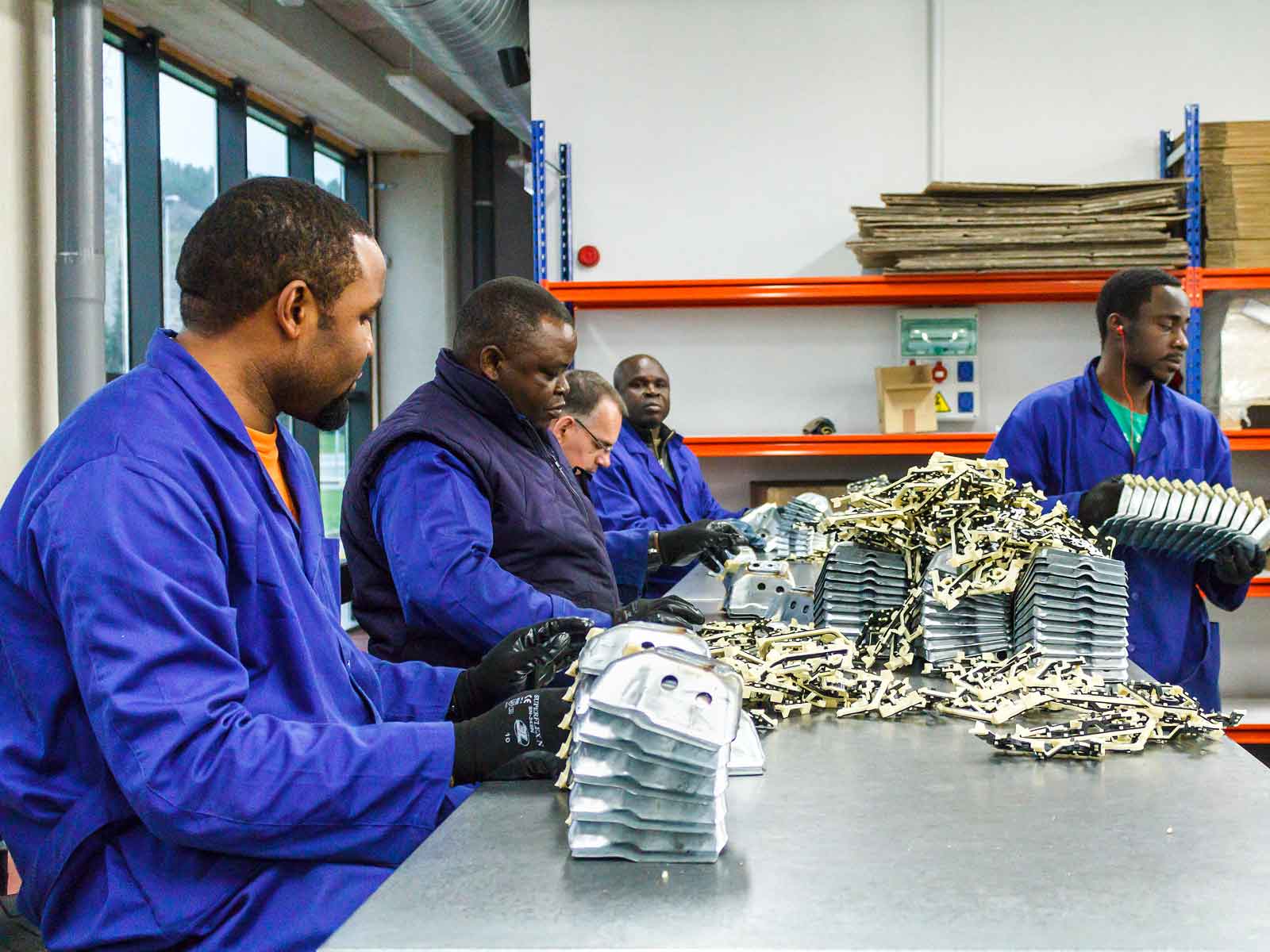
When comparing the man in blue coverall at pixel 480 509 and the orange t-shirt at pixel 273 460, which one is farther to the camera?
the man in blue coverall at pixel 480 509

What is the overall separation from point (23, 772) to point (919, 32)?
14.1 ft

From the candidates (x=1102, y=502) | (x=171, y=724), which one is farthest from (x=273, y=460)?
(x=1102, y=502)

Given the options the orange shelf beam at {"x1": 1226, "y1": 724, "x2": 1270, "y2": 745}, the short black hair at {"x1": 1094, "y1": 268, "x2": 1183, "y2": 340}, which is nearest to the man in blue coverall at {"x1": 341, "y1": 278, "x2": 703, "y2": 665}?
the short black hair at {"x1": 1094, "y1": 268, "x2": 1183, "y2": 340}

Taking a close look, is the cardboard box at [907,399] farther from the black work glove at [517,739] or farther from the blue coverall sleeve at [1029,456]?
the black work glove at [517,739]

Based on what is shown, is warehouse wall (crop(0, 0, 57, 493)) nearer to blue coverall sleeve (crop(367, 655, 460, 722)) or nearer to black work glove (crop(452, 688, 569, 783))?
blue coverall sleeve (crop(367, 655, 460, 722))

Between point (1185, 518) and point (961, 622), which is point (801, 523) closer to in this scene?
Answer: point (1185, 518)

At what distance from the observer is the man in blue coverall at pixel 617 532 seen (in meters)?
3.34

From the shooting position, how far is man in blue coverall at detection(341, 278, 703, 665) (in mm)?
2055

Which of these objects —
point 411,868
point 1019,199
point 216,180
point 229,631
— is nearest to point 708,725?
point 411,868

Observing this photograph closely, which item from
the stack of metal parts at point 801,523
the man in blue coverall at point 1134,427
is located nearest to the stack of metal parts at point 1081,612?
the man in blue coverall at point 1134,427

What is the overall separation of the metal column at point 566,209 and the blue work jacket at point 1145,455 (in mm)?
2100

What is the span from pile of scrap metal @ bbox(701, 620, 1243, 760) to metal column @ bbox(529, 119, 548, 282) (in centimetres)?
299

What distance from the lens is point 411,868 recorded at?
111 centimetres

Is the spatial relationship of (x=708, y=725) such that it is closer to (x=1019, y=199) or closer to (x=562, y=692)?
(x=562, y=692)
